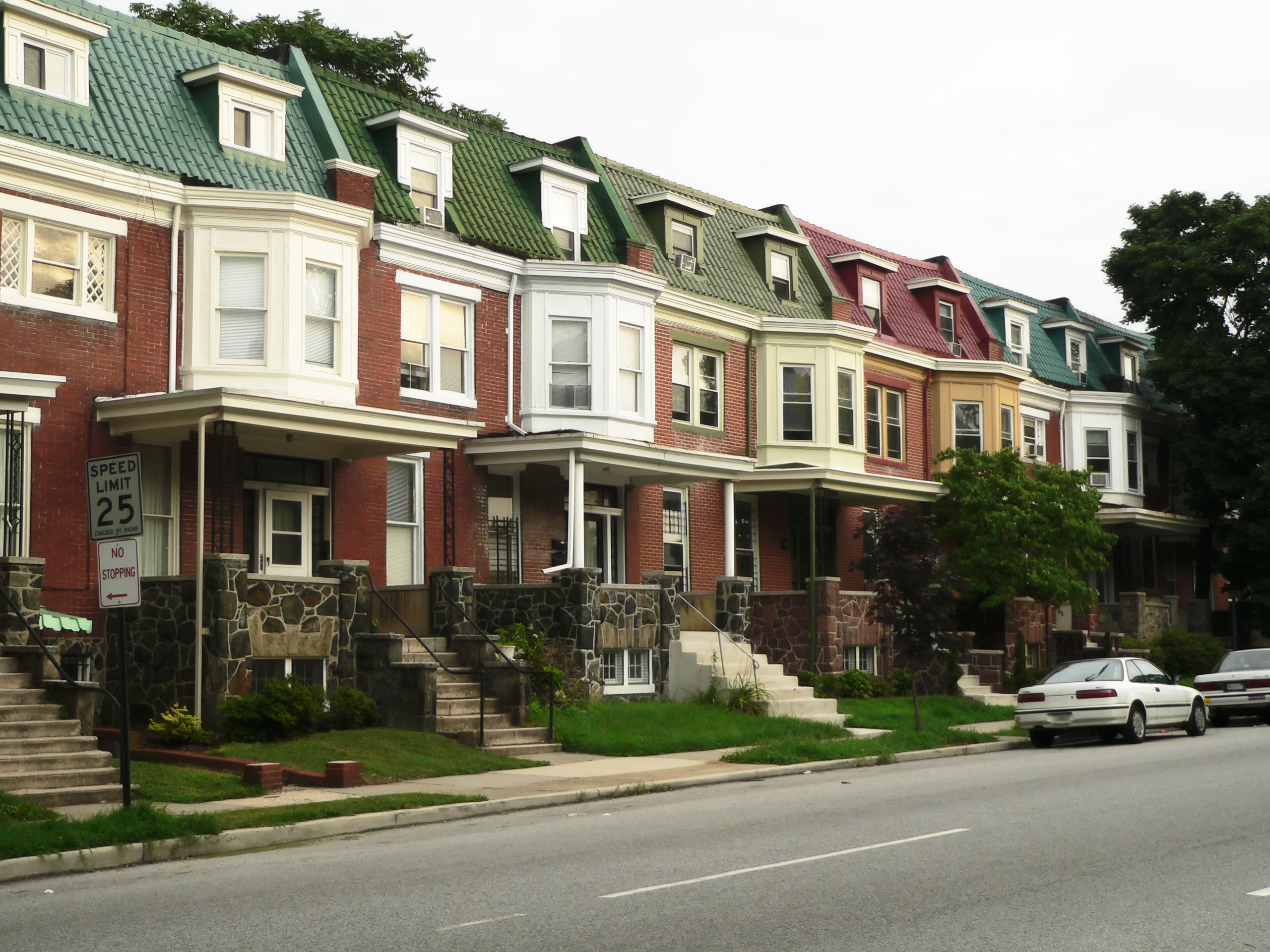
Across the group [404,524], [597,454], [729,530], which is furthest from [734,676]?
[404,524]

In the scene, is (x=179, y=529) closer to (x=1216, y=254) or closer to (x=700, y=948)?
(x=700, y=948)

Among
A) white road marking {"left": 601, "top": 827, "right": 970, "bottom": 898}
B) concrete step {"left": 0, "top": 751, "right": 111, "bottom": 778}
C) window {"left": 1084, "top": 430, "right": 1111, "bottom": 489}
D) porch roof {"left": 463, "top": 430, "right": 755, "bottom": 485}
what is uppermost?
window {"left": 1084, "top": 430, "right": 1111, "bottom": 489}

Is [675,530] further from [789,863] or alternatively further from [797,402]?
[789,863]

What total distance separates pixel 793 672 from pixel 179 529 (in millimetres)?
13018

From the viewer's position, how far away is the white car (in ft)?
73.8

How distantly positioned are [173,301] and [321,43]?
1884cm

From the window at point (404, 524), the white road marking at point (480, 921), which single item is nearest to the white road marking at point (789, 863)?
the white road marking at point (480, 921)

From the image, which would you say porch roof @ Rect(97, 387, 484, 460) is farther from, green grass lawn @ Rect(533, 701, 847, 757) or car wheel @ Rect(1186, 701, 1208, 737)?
car wheel @ Rect(1186, 701, 1208, 737)

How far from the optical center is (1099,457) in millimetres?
42844

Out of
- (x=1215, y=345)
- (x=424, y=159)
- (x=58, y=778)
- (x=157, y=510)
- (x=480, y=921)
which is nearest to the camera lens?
(x=480, y=921)

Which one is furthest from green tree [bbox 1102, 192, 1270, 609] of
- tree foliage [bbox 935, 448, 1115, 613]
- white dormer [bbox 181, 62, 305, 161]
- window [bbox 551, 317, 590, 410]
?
white dormer [bbox 181, 62, 305, 161]

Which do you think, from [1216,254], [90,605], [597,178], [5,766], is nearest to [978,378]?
[1216,254]

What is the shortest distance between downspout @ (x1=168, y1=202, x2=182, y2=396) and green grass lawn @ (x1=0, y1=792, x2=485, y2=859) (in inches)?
341

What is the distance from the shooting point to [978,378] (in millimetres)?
36844
